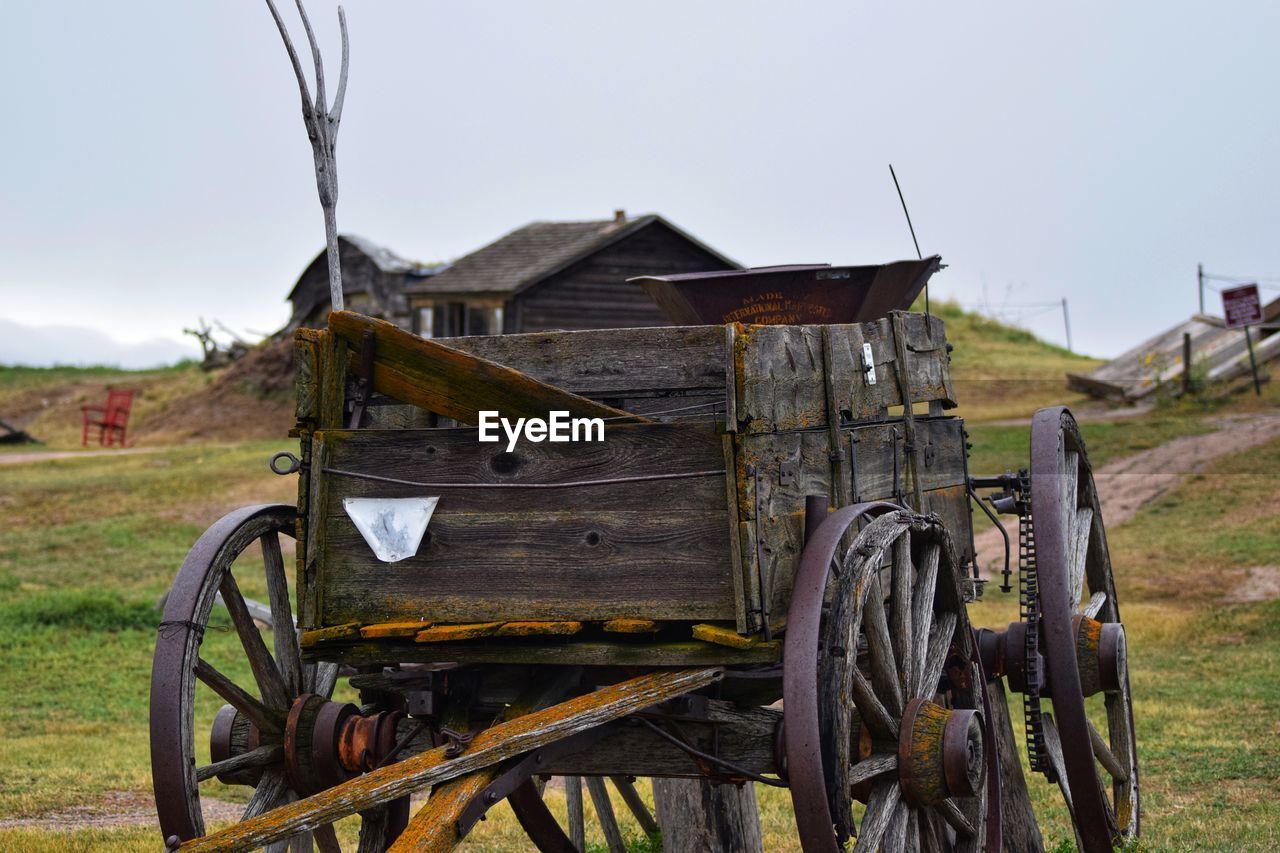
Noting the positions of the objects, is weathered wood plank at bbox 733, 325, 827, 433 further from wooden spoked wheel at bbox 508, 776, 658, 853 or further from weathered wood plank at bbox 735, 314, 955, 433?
wooden spoked wheel at bbox 508, 776, 658, 853

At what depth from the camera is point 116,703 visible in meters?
9.81

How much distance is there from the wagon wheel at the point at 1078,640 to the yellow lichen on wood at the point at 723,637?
Result: 1.72 meters

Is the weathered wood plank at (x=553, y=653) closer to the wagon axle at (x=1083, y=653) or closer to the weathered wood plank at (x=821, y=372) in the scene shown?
the weathered wood plank at (x=821, y=372)

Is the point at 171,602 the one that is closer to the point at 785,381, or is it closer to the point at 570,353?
the point at 570,353

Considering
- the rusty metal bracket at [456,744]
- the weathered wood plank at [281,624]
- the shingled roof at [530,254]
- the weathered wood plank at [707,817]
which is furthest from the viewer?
the shingled roof at [530,254]

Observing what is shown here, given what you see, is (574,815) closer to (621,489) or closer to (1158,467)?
(621,489)

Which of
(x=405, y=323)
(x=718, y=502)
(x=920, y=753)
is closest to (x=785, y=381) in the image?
(x=718, y=502)

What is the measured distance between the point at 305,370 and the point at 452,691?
1067 millimetres

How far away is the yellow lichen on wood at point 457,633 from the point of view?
387cm

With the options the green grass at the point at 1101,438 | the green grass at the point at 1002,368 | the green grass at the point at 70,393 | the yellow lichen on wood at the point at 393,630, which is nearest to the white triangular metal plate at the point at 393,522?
the yellow lichen on wood at the point at 393,630

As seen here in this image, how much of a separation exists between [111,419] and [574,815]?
2910cm

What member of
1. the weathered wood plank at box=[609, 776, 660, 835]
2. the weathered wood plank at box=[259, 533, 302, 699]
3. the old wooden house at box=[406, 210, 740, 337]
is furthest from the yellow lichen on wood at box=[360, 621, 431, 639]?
the old wooden house at box=[406, 210, 740, 337]

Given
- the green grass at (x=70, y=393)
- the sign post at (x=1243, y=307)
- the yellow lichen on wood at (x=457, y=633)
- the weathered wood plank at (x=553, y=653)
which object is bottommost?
the weathered wood plank at (x=553, y=653)

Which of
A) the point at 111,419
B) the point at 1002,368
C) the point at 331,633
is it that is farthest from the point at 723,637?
the point at 111,419
